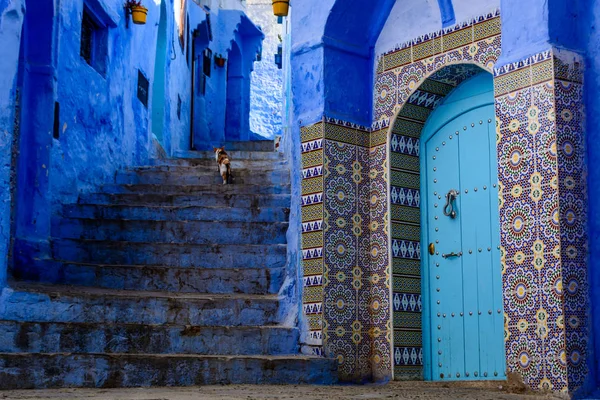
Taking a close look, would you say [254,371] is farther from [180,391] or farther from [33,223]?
[33,223]

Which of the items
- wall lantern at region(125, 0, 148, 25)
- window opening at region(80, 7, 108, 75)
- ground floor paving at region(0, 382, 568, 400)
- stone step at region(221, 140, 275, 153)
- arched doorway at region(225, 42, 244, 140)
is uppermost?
arched doorway at region(225, 42, 244, 140)

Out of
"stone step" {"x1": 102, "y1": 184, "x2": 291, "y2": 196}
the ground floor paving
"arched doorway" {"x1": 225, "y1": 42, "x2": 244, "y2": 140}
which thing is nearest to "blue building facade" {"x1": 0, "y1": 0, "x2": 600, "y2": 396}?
the ground floor paving

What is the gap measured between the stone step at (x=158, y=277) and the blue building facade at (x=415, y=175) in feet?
0.27

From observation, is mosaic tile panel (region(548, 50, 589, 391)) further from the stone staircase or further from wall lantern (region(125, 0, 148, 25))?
wall lantern (region(125, 0, 148, 25))

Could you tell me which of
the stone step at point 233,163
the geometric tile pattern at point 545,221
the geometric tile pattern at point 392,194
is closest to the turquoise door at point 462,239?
the geometric tile pattern at point 392,194

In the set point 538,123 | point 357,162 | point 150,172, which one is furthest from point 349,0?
point 150,172

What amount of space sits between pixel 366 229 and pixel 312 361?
1229 millimetres

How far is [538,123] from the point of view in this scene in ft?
17.2

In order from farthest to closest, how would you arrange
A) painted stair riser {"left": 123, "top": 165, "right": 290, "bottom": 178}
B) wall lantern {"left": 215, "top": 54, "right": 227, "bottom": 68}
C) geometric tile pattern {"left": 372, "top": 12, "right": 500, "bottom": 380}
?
1. wall lantern {"left": 215, "top": 54, "right": 227, "bottom": 68}
2. painted stair riser {"left": 123, "top": 165, "right": 290, "bottom": 178}
3. geometric tile pattern {"left": 372, "top": 12, "right": 500, "bottom": 380}

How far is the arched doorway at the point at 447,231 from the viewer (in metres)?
6.20

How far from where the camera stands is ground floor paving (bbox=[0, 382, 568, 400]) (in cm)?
492

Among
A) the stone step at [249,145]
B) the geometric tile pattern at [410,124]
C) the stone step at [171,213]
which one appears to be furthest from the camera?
the stone step at [249,145]

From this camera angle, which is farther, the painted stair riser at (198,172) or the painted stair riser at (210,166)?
the painted stair riser at (210,166)

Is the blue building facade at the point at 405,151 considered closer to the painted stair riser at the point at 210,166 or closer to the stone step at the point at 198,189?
the stone step at the point at 198,189
